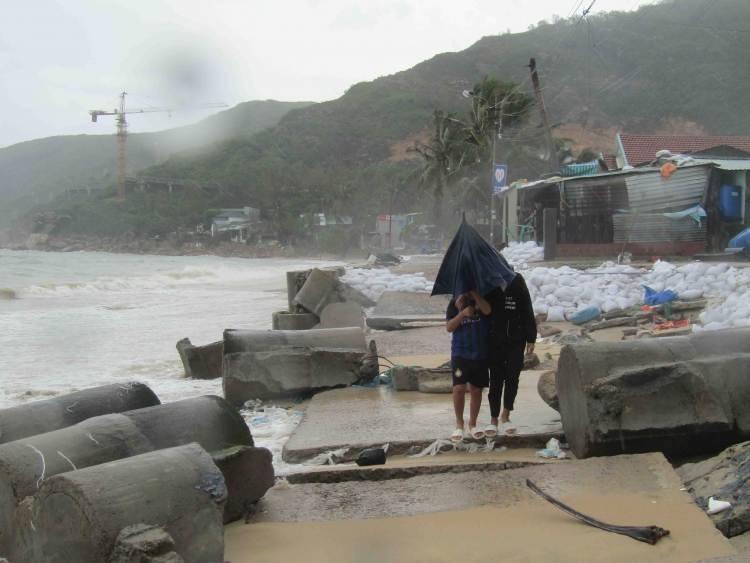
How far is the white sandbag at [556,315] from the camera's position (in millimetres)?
10141

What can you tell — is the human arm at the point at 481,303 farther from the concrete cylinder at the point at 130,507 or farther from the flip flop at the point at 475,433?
the concrete cylinder at the point at 130,507

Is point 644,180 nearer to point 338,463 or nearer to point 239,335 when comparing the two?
point 239,335

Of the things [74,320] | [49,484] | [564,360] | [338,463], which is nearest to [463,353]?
[564,360]

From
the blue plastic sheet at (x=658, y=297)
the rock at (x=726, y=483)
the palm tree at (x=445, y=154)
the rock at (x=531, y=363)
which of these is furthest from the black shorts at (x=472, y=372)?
the palm tree at (x=445, y=154)

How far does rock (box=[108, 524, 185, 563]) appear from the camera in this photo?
219 cm

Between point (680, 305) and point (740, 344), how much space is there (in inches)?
219

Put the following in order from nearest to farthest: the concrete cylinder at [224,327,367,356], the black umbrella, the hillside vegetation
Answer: the black umbrella → the concrete cylinder at [224,327,367,356] → the hillside vegetation

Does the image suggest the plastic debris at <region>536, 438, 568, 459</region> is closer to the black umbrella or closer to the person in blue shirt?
the person in blue shirt

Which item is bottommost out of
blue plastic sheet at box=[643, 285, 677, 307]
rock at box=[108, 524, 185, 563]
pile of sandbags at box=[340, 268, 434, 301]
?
pile of sandbags at box=[340, 268, 434, 301]

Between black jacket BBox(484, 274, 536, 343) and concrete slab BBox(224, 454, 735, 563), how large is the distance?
3.02 feet

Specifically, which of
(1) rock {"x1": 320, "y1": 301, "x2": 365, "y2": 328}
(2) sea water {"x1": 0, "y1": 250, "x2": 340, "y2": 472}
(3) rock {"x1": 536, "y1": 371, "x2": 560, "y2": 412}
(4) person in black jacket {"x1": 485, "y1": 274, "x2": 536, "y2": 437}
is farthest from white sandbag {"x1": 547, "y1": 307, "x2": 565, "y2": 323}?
(4) person in black jacket {"x1": 485, "y1": 274, "x2": 536, "y2": 437}

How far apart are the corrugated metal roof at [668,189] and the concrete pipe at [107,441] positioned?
48.8ft

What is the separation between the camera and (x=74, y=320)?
52.1 ft

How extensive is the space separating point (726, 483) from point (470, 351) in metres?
1.59
